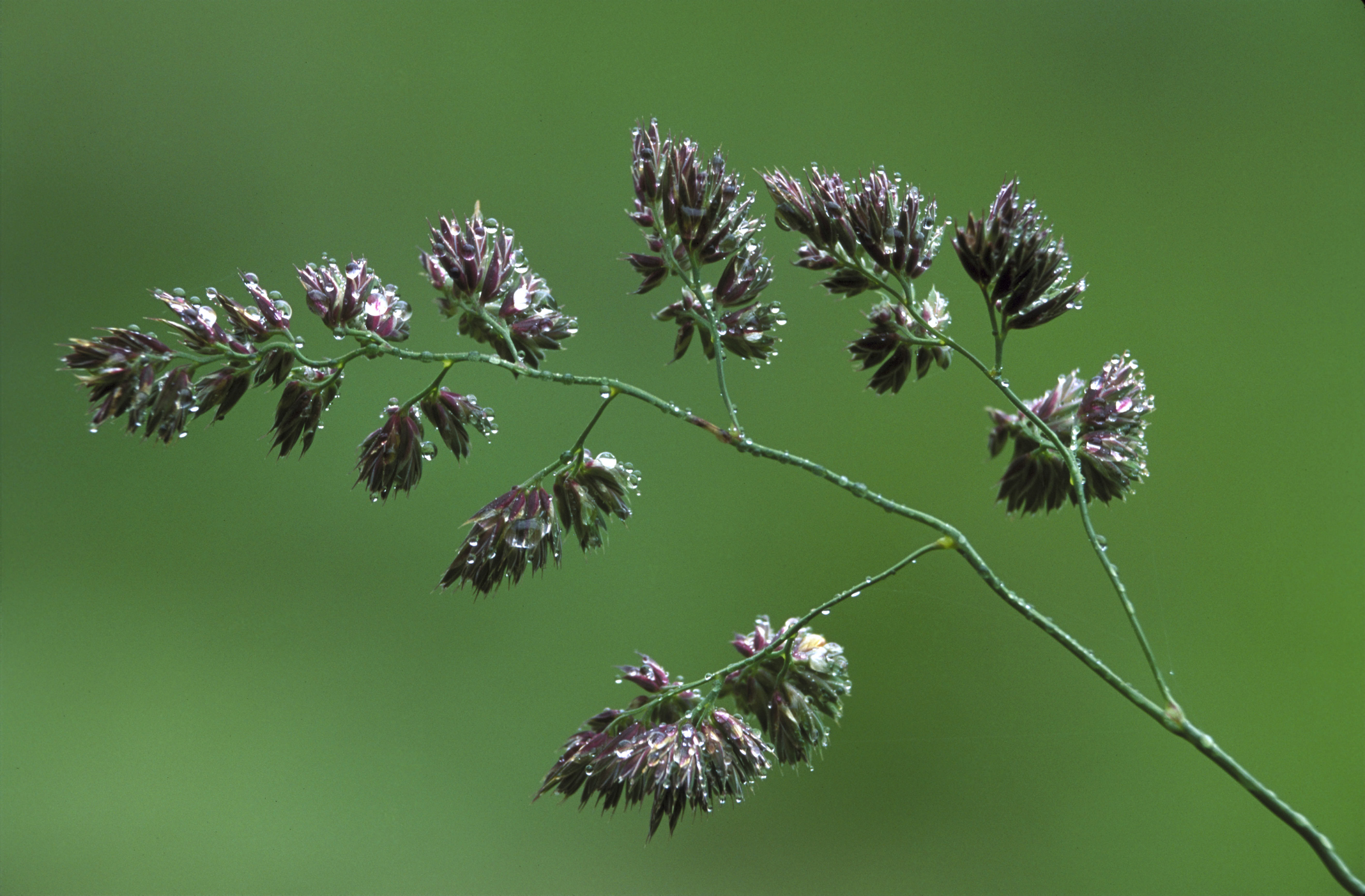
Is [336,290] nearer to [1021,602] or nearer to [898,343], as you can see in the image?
[898,343]

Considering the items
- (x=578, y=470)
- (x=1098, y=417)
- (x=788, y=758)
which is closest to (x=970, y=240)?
(x=1098, y=417)

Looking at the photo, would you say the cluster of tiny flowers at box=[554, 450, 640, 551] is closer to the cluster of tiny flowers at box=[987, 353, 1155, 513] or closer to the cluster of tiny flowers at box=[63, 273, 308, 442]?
the cluster of tiny flowers at box=[63, 273, 308, 442]

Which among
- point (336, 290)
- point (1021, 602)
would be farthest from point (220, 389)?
point (1021, 602)

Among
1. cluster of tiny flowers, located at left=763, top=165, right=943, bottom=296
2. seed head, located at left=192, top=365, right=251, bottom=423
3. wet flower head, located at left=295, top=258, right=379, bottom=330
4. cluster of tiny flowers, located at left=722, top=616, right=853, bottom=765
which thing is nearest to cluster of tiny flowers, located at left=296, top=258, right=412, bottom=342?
wet flower head, located at left=295, top=258, right=379, bottom=330

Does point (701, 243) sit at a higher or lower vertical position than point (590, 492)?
higher

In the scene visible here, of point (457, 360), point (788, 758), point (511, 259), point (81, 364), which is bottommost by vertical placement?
point (788, 758)

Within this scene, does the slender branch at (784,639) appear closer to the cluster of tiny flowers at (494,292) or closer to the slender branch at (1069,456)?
the slender branch at (1069,456)

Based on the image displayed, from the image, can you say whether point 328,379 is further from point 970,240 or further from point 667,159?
point 970,240
